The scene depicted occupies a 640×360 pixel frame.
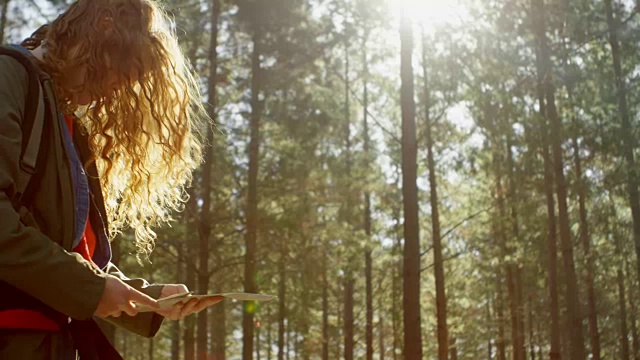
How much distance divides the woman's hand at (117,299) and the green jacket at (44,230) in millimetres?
22

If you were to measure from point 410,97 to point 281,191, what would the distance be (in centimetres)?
599

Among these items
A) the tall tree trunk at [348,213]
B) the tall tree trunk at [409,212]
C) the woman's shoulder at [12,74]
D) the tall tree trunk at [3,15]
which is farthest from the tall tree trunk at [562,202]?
the woman's shoulder at [12,74]

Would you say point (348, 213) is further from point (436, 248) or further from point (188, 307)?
point (188, 307)

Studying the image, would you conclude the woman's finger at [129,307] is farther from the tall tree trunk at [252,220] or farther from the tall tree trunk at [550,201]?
the tall tree trunk at [550,201]

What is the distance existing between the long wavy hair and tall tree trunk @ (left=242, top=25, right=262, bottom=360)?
12.2 metres

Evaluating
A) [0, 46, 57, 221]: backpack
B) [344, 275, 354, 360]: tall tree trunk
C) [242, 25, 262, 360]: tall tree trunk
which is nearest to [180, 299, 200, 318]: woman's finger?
[0, 46, 57, 221]: backpack

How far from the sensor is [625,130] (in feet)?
50.9

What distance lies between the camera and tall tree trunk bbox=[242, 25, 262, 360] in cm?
1438

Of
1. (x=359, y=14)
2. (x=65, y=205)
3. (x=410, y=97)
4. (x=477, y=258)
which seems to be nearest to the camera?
(x=65, y=205)

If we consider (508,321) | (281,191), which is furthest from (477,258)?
(281,191)

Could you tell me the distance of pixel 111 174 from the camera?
212 centimetres

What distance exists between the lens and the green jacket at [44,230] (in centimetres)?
142

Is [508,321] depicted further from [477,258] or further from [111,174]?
[111,174]

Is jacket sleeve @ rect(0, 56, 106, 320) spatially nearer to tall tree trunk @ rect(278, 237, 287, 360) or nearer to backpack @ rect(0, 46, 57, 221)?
backpack @ rect(0, 46, 57, 221)
